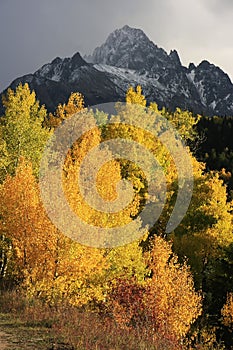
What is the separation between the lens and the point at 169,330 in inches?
962

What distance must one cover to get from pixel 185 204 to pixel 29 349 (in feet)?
85.6

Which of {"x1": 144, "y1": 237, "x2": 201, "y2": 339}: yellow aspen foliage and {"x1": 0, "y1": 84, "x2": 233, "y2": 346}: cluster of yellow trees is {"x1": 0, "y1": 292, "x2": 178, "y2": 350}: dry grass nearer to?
{"x1": 0, "y1": 84, "x2": 233, "y2": 346}: cluster of yellow trees

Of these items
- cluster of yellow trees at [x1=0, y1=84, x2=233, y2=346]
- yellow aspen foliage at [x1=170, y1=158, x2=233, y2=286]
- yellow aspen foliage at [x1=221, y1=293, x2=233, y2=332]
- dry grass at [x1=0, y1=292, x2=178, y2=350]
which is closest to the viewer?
dry grass at [x1=0, y1=292, x2=178, y2=350]

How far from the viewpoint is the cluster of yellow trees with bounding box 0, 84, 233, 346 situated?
20.2m

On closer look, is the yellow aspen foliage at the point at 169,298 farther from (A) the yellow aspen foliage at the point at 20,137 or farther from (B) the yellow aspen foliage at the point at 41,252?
(A) the yellow aspen foliage at the point at 20,137

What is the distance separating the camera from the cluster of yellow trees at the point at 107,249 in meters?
20.2

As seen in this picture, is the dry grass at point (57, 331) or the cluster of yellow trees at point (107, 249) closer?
the dry grass at point (57, 331)

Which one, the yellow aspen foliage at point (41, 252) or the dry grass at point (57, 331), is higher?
the yellow aspen foliage at point (41, 252)

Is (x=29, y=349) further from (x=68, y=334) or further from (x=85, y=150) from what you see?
(x=85, y=150)

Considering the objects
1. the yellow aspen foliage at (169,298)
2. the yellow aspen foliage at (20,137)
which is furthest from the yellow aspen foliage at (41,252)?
the yellow aspen foliage at (20,137)

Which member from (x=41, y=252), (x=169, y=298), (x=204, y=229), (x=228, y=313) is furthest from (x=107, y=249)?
(x=204, y=229)

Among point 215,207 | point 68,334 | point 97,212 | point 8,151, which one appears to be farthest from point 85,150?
point 68,334

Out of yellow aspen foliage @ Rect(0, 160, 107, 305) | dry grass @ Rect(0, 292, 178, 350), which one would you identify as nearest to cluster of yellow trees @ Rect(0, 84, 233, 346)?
yellow aspen foliage @ Rect(0, 160, 107, 305)

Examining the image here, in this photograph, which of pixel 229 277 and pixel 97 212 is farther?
pixel 229 277
